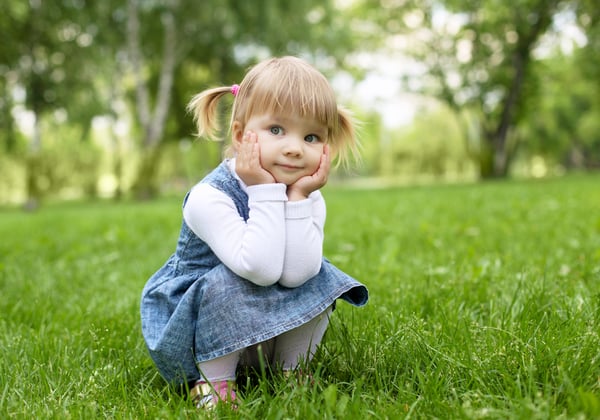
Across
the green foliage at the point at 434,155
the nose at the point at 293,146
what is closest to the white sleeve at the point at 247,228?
the nose at the point at 293,146

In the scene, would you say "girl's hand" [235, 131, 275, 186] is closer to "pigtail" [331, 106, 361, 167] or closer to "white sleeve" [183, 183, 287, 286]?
"white sleeve" [183, 183, 287, 286]

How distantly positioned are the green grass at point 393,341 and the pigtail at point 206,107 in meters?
0.83

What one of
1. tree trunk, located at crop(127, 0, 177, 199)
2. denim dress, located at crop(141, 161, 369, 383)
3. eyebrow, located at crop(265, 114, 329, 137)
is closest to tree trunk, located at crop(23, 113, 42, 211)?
tree trunk, located at crop(127, 0, 177, 199)

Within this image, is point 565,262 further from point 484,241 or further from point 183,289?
point 183,289

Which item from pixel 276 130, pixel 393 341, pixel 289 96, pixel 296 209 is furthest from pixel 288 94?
pixel 393 341

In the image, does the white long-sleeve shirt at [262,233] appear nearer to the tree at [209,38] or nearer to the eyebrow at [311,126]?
the eyebrow at [311,126]

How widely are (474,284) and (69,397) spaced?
1.87 meters

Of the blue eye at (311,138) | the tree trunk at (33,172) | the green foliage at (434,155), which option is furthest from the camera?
the green foliage at (434,155)

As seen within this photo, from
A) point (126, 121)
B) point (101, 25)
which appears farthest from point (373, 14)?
point (126, 121)

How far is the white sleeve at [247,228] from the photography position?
5.30 feet

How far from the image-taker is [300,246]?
1673 millimetres

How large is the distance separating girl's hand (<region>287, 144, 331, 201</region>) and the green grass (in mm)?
521

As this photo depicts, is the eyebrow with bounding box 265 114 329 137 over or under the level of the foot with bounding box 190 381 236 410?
over

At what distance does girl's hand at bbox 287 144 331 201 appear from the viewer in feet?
5.69
